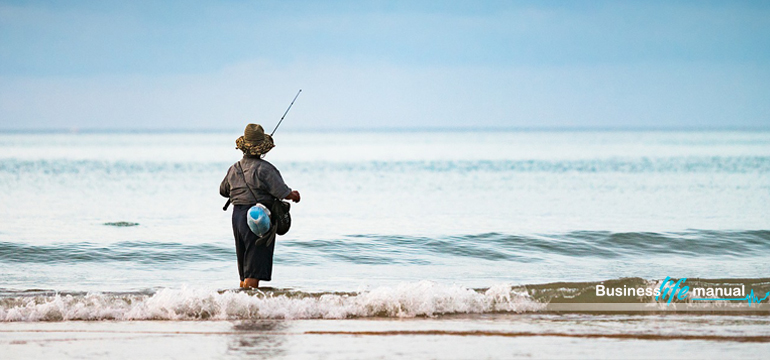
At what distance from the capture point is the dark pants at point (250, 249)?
8297 mm

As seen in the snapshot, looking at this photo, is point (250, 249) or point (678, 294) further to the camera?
point (678, 294)

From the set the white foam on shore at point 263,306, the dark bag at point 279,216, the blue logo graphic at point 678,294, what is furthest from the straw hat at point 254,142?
the blue logo graphic at point 678,294

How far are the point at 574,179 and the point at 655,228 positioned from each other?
736 inches

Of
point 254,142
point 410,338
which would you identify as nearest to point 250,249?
point 254,142

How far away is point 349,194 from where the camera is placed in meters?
28.3

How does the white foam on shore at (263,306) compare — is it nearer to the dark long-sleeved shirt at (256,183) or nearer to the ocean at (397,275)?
the ocean at (397,275)

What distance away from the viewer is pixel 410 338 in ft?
22.4

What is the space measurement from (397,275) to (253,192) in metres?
3.54

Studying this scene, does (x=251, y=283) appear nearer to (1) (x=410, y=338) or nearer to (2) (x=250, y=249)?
(2) (x=250, y=249)

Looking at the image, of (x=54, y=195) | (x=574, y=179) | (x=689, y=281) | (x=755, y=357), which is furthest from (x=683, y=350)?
(x=574, y=179)

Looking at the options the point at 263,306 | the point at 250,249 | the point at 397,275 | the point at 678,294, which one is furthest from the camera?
the point at 397,275

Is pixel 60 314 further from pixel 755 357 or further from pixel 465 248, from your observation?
pixel 465 248

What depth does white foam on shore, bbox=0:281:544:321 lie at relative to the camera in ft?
25.8

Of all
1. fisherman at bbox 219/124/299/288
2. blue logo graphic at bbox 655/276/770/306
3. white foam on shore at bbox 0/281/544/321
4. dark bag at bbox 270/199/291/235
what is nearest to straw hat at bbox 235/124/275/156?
fisherman at bbox 219/124/299/288
